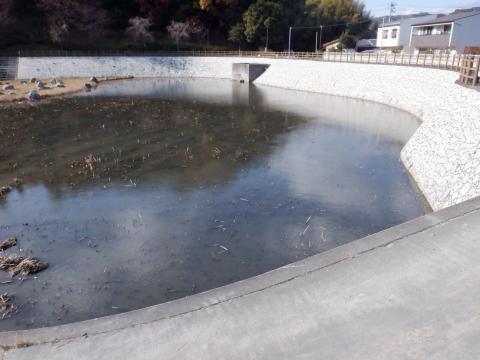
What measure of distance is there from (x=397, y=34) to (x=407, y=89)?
36044mm

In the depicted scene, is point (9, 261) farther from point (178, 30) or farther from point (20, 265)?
point (178, 30)

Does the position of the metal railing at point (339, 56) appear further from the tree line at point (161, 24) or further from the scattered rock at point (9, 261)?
the scattered rock at point (9, 261)

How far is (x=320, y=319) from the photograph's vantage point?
5.32 metres

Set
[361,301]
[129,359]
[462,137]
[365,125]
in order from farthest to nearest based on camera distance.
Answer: [365,125]
[462,137]
[361,301]
[129,359]

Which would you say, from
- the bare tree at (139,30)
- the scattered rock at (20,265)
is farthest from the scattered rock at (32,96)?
the bare tree at (139,30)

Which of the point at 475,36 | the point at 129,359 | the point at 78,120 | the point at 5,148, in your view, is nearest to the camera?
the point at 129,359

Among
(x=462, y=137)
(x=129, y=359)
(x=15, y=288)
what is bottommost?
(x=15, y=288)

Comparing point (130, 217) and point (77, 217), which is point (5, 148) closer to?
point (77, 217)

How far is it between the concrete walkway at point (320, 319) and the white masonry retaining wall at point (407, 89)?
4846 mm

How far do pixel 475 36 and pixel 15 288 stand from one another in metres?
54.2

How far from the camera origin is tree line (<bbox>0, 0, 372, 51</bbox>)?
5588cm

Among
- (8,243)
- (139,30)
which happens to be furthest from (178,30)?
(8,243)

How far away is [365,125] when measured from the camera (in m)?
24.2

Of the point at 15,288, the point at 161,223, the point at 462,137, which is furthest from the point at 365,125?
the point at 15,288
